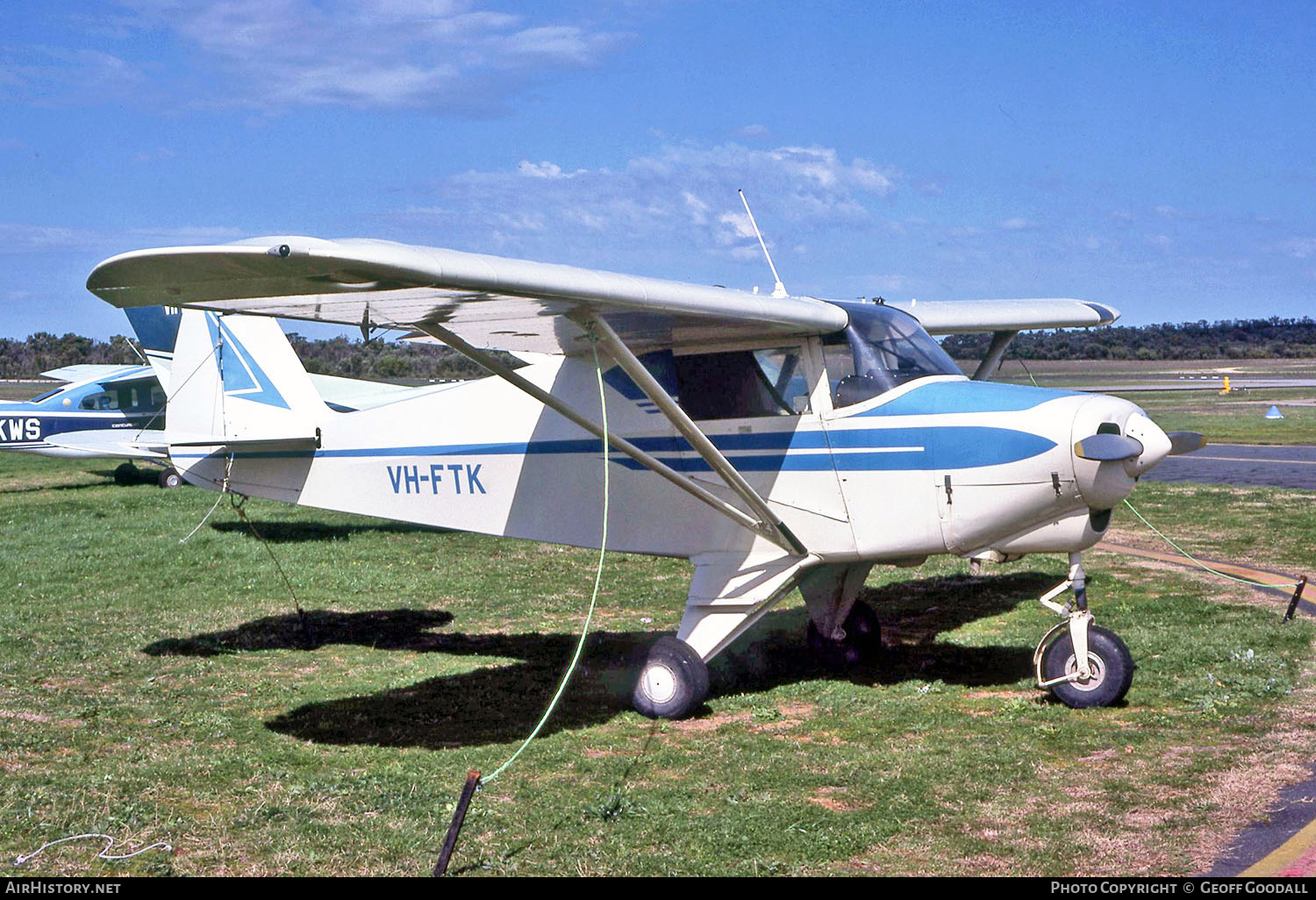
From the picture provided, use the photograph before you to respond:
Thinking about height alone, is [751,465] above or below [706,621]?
above

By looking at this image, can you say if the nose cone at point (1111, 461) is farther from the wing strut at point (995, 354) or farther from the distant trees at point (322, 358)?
the distant trees at point (322, 358)

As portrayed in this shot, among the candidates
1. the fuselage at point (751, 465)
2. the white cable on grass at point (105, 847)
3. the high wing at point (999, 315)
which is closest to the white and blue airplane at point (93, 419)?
the fuselage at point (751, 465)

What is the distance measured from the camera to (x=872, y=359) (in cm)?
819

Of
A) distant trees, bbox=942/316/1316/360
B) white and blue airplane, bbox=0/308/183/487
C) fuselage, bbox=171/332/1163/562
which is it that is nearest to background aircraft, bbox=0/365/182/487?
white and blue airplane, bbox=0/308/183/487

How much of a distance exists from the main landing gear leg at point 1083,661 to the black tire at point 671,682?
2242 mm

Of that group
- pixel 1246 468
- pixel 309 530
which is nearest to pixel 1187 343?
pixel 1246 468

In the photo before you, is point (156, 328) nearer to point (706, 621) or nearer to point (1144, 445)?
point (706, 621)

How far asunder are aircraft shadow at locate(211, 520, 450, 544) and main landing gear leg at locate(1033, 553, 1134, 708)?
461 inches

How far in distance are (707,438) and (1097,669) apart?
3039mm

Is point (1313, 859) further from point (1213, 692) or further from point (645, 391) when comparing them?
point (645, 391)

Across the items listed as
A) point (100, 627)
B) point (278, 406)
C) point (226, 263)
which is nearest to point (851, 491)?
point (226, 263)

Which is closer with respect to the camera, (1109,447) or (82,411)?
(1109,447)

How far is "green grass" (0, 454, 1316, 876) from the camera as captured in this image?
5.45 meters

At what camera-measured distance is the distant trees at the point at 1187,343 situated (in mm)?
103438
